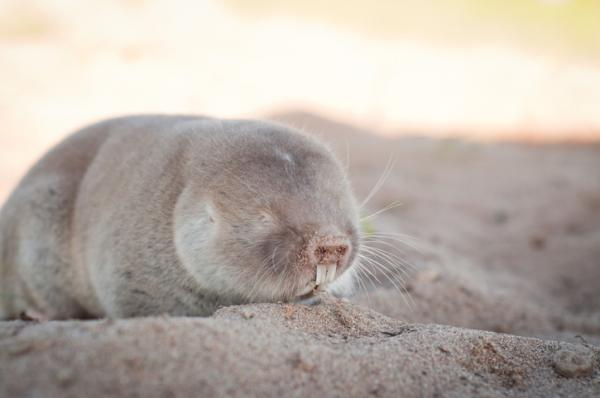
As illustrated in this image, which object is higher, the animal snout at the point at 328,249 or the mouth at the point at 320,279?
the animal snout at the point at 328,249

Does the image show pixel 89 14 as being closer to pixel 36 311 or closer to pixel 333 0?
pixel 333 0

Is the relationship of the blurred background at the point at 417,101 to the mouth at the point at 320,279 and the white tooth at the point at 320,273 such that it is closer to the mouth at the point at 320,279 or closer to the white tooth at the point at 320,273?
the mouth at the point at 320,279

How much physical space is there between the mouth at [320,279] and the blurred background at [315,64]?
6.88 metres

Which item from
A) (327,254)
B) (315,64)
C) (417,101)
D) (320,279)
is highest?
(315,64)

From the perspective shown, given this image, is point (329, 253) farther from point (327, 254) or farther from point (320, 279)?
point (320, 279)

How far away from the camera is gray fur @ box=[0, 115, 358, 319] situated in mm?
2613

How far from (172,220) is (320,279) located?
3.15 ft

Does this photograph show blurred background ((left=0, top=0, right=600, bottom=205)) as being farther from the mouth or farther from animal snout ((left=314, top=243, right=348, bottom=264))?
animal snout ((left=314, top=243, right=348, bottom=264))

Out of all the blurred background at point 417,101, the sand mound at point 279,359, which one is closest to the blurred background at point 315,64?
the blurred background at point 417,101

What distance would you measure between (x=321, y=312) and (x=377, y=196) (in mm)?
4566

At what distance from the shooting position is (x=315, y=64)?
1249cm

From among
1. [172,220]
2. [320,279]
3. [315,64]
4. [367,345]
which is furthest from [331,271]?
[315,64]

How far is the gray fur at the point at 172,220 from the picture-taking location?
103 inches

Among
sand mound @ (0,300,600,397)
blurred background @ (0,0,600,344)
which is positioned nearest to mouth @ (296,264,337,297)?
sand mound @ (0,300,600,397)
